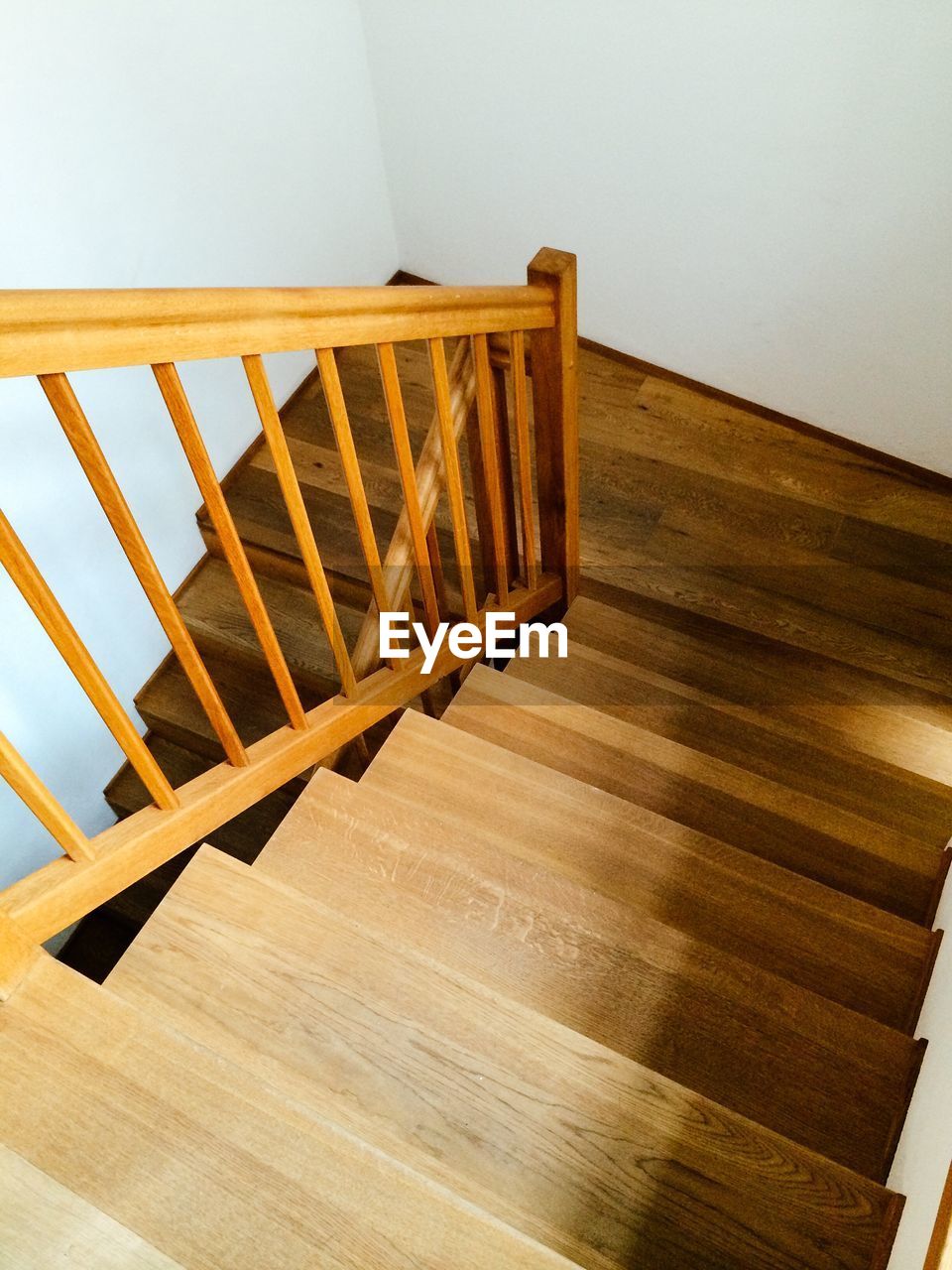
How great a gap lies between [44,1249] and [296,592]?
202cm

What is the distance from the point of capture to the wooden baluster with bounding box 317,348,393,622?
142 cm

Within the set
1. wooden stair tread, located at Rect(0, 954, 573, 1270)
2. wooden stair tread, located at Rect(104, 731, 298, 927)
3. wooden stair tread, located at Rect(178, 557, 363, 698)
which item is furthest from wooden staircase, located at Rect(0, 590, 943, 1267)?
wooden stair tread, located at Rect(104, 731, 298, 927)

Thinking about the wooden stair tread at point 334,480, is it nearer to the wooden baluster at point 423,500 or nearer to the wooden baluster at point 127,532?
the wooden baluster at point 423,500

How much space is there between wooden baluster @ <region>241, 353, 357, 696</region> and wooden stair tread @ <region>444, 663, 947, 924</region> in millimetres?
483

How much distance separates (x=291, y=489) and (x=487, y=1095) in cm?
88

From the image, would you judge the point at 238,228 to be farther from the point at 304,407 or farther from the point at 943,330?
the point at 943,330

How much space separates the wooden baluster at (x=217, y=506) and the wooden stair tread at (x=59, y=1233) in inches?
29.6

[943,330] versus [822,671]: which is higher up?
[943,330]

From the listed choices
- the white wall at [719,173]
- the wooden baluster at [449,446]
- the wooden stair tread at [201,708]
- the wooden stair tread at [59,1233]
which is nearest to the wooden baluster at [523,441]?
the wooden baluster at [449,446]

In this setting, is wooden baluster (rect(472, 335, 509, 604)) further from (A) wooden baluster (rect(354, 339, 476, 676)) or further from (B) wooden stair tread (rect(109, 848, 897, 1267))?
(B) wooden stair tread (rect(109, 848, 897, 1267))

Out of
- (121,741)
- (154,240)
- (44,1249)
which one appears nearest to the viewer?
(44,1249)

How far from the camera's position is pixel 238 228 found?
9.00 ft

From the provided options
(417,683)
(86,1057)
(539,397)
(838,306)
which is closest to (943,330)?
(838,306)

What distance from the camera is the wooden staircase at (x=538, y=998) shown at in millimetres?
1126
